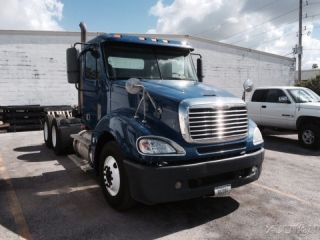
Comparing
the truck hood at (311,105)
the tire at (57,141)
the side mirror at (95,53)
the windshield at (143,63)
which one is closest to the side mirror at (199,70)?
the windshield at (143,63)

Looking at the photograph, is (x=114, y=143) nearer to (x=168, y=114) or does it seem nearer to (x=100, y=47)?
(x=168, y=114)

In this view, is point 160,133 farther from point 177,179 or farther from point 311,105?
point 311,105

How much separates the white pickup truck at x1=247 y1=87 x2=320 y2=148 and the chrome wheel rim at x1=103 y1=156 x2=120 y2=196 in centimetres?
703

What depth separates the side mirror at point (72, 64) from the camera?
595 cm

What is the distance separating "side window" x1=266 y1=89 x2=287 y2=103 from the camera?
10.8 metres

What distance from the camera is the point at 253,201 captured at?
5102mm

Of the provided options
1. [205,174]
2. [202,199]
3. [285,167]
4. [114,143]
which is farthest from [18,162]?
[285,167]

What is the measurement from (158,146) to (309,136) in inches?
284

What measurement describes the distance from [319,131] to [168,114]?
6.88m

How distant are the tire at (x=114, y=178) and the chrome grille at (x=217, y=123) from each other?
1.04 m

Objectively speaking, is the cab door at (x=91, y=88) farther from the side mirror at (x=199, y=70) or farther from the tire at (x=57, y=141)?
the side mirror at (x=199, y=70)

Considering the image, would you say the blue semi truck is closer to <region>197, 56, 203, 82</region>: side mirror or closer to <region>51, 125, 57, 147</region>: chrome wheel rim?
<region>197, 56, 203, 82</region>: side mirror

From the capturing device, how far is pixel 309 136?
9.73m

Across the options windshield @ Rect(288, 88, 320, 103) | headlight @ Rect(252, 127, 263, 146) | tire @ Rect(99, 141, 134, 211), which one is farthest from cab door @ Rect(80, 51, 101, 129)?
windshield @ Rect(288, 88, 320, 103)
